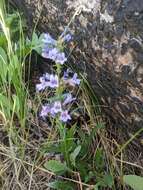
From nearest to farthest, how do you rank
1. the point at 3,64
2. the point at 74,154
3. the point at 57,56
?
the point at 57,56 < the point at 74,154 < the point at 3,64

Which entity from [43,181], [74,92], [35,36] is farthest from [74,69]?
[43,181]

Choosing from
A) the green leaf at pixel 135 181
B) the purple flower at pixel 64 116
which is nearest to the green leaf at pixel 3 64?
the purple flower at pixel 64 116

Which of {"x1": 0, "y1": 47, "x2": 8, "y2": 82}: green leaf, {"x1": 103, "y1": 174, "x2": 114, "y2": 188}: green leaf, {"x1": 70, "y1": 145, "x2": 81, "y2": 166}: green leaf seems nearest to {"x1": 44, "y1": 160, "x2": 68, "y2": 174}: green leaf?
{"x1": 70, "y1": 145, "x2": 81, "y2": 166}: green leaf

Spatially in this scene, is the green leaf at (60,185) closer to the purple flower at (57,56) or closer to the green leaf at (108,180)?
the green leaf at (108,180)

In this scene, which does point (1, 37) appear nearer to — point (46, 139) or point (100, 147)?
point (46, 139)

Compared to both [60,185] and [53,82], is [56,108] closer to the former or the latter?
[53,82]

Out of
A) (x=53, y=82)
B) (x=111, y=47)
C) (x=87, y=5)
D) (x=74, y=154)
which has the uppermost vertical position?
(x=87, y=5)

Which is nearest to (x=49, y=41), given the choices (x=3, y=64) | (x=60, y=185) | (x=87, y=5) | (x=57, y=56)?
(x=57, y=56)
